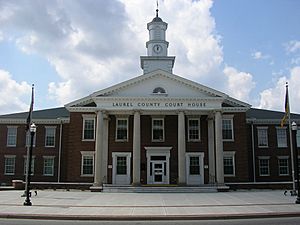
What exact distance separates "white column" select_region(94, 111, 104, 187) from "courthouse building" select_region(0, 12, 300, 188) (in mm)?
93

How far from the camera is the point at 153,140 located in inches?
1512

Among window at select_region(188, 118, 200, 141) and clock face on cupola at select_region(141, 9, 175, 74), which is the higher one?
clock face on cupola at select_region(141, 9, 175, 74)

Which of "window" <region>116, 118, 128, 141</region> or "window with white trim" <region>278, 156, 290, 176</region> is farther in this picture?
"window with white trim" <region>278, 156, 290, 176</region>

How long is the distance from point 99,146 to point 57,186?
5.26 m

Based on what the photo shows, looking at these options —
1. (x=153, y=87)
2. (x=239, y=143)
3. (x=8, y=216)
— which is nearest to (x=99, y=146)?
(x=153, y=87)

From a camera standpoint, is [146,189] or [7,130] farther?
[7,130]

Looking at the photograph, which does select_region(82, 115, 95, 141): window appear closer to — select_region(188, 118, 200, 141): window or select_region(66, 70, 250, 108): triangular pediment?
select_region(66, 70, 250, 108): triangular pediment

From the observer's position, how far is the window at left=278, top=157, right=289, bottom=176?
4241cm

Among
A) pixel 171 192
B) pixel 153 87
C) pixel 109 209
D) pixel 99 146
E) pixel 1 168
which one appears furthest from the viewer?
pixel 1 168

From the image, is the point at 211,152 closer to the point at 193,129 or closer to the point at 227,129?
the point at 193,129

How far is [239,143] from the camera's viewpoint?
38906 mm

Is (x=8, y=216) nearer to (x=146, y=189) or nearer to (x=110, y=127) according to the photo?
(x=146, y=189)

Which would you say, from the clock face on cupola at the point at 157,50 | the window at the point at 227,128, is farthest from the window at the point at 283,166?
the clock face on cupola at the point at 157,50

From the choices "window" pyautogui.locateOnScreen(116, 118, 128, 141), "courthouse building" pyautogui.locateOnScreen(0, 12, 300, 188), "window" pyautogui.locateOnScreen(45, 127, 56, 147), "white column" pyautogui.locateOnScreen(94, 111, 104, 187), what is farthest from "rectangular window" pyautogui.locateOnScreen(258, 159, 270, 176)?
"window" pyautogui.locateOnScreen(45, 127, 56, 147)
